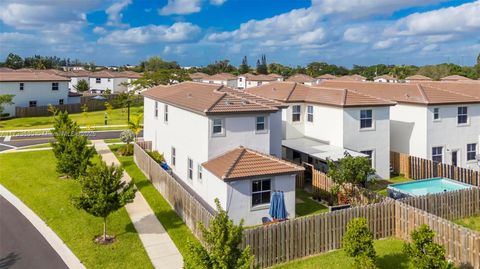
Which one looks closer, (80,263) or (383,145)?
(80,263)

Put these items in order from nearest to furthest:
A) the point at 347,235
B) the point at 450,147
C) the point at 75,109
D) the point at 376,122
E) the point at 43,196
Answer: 1. the point at 347,235
2. the point at 43,196
3. the point at 376,122
4. the point at 450,147
5. the point at 75,109

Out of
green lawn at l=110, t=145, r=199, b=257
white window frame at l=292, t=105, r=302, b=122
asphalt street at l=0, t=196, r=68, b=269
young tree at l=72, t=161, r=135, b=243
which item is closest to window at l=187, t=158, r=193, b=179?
green lawn at l=110, t=145, r=199, b=257

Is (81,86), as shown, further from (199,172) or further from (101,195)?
(101,195)

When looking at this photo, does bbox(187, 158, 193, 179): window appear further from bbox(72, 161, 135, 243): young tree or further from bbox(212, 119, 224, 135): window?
bbox(72, 161, 135, 243): young tree

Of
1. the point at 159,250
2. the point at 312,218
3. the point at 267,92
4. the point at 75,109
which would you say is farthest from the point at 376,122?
the point at 75,109

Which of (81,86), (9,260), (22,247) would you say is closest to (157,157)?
(22,247)

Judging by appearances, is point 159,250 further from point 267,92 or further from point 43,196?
point 267,92
